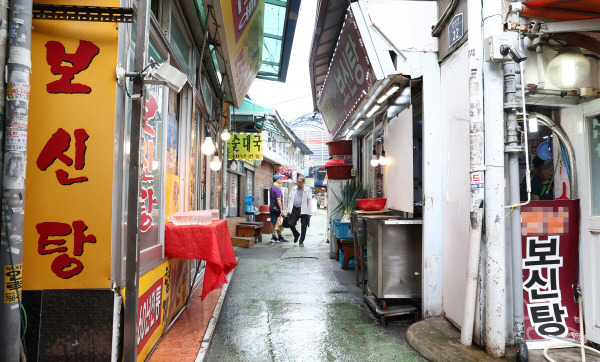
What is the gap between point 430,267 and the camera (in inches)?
174

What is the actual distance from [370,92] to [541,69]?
219 cm

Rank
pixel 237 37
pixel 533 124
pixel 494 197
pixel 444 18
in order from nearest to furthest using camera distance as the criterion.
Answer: pixel 494 197, pixel 533 124, pixel 444 18, pixel 237 37

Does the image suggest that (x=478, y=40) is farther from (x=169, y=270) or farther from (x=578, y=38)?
(x=169, y=270)

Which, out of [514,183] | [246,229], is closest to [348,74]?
[514,183]

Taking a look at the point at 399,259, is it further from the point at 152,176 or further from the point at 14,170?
the point at 14,170

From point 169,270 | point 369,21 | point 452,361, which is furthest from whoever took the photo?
point 369,21

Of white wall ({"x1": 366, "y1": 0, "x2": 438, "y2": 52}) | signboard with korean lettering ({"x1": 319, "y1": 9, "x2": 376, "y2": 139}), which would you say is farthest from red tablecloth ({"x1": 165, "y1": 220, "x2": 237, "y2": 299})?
white wall ({"x1": 366, "y1": 0, "x2": 438, "y2": 52})

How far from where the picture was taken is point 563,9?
3.12 metres

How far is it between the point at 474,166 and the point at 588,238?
1.43 m

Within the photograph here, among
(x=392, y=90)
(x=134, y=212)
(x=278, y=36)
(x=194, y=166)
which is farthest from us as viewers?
(x=278, y=36)

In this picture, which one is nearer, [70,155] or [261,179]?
[70,155]

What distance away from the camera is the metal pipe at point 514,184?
3357 mm

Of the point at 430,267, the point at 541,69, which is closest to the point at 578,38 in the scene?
the point at 541,69

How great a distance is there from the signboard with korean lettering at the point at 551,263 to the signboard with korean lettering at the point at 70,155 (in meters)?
4.03
